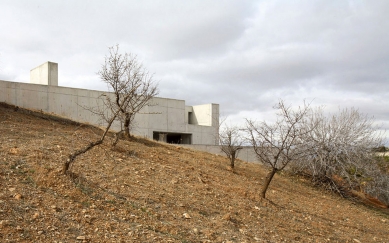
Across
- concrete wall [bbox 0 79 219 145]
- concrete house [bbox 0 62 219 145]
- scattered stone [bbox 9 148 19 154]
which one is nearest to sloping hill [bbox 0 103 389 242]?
scattered stone [bbox 9 148 19 154]

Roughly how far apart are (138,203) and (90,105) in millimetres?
20338

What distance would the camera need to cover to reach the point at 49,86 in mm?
23969

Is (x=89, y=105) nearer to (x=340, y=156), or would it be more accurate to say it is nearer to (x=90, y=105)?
(x=90, y=105)

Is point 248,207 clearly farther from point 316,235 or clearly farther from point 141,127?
point 141,127

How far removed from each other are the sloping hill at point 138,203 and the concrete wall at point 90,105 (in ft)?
26.3

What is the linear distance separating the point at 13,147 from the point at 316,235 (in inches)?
255

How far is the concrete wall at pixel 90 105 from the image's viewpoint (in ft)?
74.7

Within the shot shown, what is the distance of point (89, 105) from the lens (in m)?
25.5

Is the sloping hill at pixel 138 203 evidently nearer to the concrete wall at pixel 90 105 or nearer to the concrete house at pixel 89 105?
the concrete wall at pixel 90 105

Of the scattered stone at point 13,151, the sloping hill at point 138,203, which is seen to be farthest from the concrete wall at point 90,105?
the scattered stone at point 13,151

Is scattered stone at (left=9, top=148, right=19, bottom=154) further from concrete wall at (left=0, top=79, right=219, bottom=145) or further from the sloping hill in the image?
concrete wall at (left=0, top=79, right=219, bottom=145)

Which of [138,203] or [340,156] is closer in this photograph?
[138,203]

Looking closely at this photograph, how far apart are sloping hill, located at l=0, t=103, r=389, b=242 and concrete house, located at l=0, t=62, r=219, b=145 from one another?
8.72 m

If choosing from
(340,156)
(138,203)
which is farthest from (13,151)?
(340,156)
